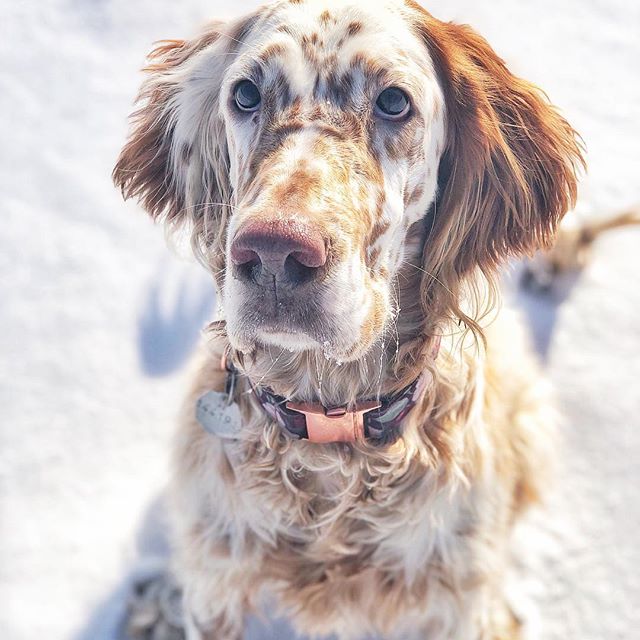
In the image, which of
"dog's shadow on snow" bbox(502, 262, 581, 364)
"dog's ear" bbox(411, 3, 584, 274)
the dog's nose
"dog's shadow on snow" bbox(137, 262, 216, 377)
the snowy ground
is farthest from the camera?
"dog's shadow on snow" bbox(502, 262, 581, 364)

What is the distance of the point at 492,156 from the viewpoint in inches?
74.4

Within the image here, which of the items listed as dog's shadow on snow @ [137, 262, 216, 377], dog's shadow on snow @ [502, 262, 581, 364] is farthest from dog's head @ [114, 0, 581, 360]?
dog's shadow on snow @ [502, 262, 581, 364]

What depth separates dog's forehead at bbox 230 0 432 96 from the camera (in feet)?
5.65

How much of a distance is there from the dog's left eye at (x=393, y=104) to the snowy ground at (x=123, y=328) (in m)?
1.44

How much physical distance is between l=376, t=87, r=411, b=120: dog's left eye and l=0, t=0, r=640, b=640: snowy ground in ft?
4.71

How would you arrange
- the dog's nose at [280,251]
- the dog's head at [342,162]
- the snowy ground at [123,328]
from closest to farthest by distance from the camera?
the dog's nose at [280,251] → the dog's head at [342,162] → the snowy ground at [123,328]

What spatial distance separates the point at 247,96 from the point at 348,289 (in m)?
0.55

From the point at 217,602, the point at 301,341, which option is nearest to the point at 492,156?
the point at 301,341

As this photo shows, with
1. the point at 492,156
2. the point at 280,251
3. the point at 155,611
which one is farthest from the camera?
the point at 155,611

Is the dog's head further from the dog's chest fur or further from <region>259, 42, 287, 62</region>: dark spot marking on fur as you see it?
the dog's chest fur

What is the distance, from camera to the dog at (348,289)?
1.62 metres

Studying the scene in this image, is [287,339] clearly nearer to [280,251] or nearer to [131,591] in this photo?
[280,251]

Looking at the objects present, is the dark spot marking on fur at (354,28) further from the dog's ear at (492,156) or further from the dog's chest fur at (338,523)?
the dog's chest fur at (338,523)

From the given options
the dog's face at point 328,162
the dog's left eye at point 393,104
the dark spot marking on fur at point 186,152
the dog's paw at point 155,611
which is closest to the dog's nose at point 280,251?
the dog's face at point 328,162
